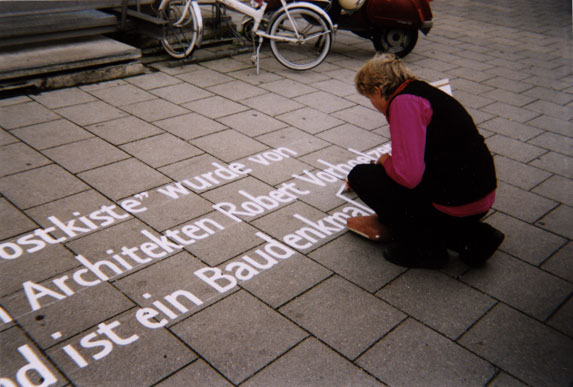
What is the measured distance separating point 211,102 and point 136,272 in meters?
3.03

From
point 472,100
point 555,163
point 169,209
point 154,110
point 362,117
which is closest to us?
point 169,209

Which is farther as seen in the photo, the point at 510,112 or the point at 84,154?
the point at 510,112

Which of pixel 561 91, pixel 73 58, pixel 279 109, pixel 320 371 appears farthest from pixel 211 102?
pixel 561 91

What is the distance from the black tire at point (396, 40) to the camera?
7.75 metres

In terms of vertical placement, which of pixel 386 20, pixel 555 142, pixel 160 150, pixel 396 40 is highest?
pixel 386 20

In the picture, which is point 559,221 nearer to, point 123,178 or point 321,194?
point 321,194

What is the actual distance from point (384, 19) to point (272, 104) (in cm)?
250

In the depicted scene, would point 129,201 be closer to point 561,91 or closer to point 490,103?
point 490,103

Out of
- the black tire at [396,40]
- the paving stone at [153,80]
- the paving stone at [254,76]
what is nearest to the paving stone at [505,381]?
the paving stone at [254,76]

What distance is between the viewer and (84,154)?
4.65 meters

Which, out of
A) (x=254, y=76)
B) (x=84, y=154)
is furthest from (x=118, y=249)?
(x=254, y=76)

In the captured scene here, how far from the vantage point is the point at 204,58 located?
722 cm

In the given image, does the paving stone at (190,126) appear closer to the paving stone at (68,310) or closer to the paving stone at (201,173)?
the paving stone at (201,173)

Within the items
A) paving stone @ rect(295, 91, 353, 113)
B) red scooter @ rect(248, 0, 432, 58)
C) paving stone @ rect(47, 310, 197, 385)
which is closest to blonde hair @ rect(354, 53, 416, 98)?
paving stone @ rect(47, 310, 197, 385)
